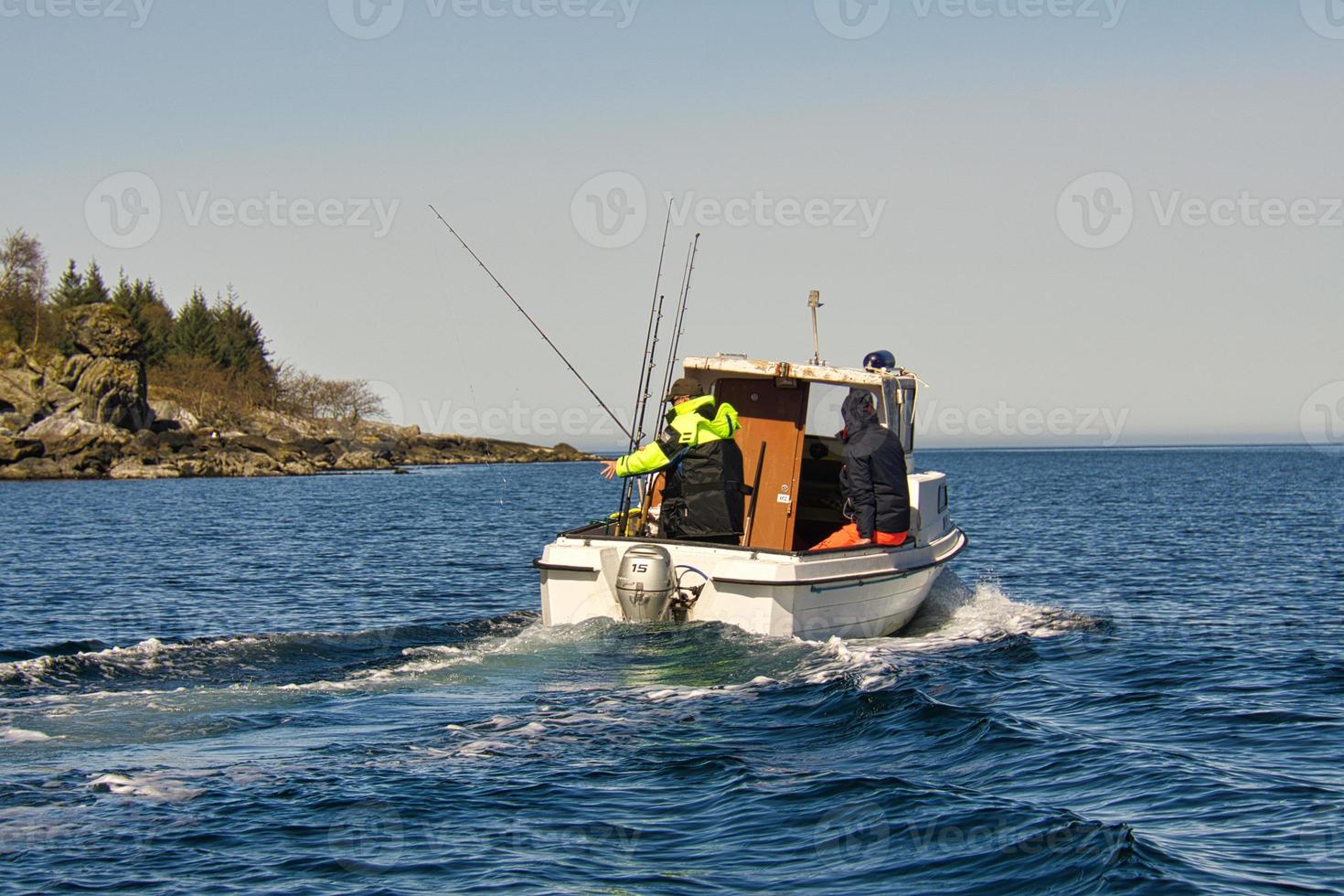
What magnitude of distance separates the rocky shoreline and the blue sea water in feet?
194

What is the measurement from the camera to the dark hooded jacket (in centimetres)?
1292

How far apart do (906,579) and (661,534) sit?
109 inches

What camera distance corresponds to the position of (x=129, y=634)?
52.6 feet

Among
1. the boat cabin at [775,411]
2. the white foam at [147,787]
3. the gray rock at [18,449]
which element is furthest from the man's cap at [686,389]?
the gray rock at [18,449]

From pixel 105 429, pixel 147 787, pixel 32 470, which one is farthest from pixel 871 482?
pixel 105 429

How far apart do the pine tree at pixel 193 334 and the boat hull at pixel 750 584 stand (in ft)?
302

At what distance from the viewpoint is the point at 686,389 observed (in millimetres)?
13398

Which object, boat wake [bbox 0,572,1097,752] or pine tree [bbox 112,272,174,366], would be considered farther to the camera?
pine tree [bbox 112,272,174,366]

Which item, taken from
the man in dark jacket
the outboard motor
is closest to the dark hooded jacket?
the man in dark jacket

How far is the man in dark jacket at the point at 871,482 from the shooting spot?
12.9m

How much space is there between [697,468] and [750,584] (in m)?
1.63

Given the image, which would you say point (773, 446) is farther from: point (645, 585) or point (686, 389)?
point (645, 585)

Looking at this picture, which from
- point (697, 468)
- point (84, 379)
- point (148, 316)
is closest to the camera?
point (697, 468)

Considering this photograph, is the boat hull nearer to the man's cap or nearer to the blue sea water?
the blue sea water
